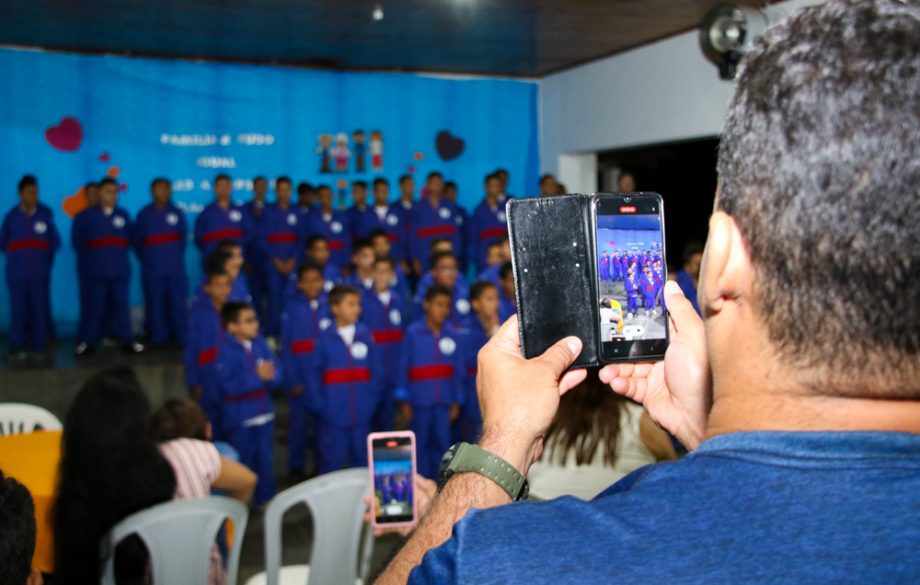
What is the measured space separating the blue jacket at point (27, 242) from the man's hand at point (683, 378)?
7131 mm

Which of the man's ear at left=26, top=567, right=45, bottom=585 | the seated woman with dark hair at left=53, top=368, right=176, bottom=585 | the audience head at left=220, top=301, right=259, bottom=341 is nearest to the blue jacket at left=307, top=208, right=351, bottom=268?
the audience head at left=220, top=301, right=259, bottom=341

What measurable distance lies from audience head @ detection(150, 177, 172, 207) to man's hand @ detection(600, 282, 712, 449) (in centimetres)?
717

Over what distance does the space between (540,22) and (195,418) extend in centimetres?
532

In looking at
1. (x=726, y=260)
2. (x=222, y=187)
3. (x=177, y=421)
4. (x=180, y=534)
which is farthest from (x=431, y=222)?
(x=726, y=260)

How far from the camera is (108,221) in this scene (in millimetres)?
7277

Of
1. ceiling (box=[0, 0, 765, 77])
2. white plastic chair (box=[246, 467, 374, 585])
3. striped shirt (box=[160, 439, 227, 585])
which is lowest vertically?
white plastic chair (box=[246, 467, 374, 585])

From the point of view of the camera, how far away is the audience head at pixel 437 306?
5.11 meters

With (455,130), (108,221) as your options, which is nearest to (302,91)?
(455,130)

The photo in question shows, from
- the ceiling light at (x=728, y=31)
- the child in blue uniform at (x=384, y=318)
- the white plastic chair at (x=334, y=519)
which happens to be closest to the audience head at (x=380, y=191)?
the child in blue uniform at (x=384, y=318)

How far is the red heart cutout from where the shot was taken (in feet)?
26.3

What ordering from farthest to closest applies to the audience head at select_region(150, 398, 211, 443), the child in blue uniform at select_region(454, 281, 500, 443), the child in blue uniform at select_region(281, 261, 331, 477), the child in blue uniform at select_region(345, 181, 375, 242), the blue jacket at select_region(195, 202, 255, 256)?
the child in blue uniform at select_region(345, 181, 375, 242) → the blue jacket at select_region(195, 202, 255, 256) → the child in blue uniform at select_region(281, 261, 331, 477) → the child in blue uniform at select_region(454, 281, 500, 443) → the audience head at select_region(150, 398, 211, 443)

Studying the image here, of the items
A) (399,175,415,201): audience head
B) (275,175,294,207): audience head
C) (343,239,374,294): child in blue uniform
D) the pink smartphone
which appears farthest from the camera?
(399,175,415,201): audience head

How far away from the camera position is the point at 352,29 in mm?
7527

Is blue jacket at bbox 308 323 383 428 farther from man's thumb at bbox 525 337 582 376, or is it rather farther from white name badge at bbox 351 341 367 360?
man's thumb at bbox 525 337 582 376
